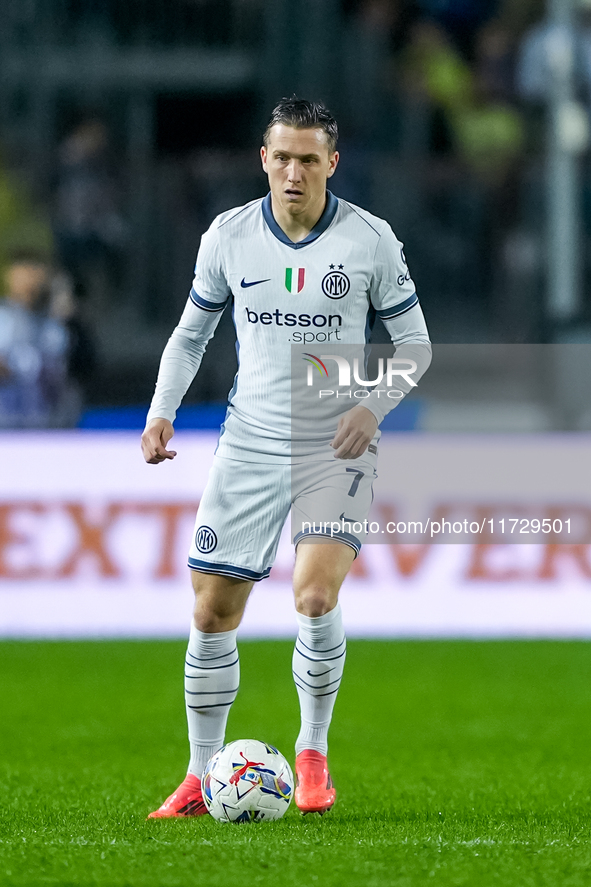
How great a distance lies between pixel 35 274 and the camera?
8570 mm

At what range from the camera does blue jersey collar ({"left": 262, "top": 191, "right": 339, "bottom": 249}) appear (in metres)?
4.16

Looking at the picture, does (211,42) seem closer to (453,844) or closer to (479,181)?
(479,181)

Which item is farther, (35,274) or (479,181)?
(479,181)

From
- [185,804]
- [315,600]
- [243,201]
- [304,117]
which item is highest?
[304,117]

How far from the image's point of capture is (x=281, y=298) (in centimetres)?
412

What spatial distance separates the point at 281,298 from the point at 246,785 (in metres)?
1.43

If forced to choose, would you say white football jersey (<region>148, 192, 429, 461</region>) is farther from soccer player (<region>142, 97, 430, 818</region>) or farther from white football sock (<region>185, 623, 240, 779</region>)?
white football sock (<region>185, 623, 240, 779</region>)

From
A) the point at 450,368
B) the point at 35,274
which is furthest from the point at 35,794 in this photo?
the point at 450,368

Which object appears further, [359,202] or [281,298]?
[359,202]

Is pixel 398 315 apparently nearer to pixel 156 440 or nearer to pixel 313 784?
pixel 156 440

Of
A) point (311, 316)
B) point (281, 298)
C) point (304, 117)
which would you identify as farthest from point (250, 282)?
point (304, 117)

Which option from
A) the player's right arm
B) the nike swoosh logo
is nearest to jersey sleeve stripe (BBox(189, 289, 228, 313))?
the player's right arm

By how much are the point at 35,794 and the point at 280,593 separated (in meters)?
3.70

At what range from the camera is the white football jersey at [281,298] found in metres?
4.12
